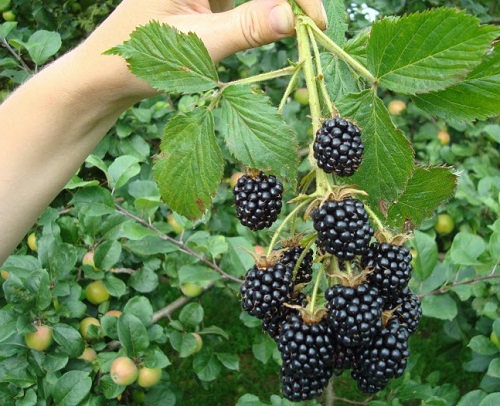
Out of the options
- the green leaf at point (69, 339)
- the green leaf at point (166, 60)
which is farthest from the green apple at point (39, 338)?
the green leaf at point (166, 60)

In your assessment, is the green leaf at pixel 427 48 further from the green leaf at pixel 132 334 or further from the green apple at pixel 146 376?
the green apple at pixel 146 376

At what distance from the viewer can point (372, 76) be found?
76cm

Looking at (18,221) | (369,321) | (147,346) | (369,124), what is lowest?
(147,346)

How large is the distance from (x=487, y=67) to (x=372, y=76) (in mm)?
147

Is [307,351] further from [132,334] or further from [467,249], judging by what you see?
[467,249]

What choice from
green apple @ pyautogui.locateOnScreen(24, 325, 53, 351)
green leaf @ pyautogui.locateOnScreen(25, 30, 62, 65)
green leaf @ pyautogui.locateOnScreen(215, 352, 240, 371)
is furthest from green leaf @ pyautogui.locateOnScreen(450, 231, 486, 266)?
green leaf @ pyautogui.locateOnScreen(25, 30, 62, 65)

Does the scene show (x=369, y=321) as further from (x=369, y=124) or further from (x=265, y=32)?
(x=265, y=32)

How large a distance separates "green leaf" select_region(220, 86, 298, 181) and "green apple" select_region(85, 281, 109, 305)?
0.93 m

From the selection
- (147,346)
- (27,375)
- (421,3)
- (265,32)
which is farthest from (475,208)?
(27,375)

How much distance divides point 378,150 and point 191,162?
0.88ft

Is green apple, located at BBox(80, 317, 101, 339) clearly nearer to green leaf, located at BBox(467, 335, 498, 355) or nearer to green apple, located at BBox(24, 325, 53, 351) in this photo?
green apple, located at BBox(24, 325, 53, 351)

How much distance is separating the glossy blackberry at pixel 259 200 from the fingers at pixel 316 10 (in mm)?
220

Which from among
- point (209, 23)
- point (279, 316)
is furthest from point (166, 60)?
point (279, 316)

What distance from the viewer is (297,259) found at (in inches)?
30.7
